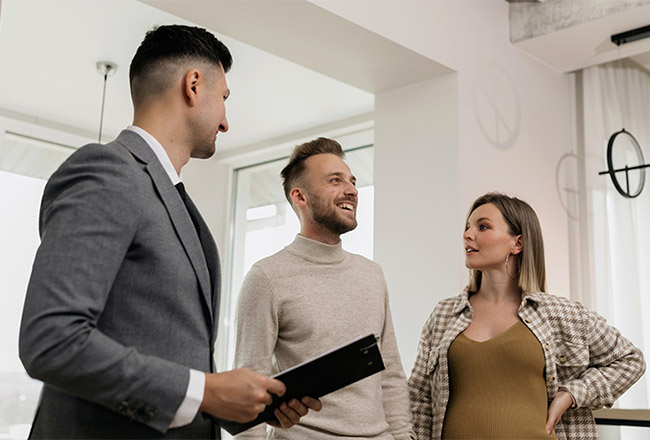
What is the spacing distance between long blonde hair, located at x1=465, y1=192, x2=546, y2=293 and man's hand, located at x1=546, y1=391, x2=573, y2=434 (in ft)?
1.04

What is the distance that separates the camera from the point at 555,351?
79.4 inches

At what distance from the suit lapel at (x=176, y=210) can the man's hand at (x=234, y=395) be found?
146 mm

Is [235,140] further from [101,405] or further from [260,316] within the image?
[101,405]

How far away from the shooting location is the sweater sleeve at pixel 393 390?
1856mm

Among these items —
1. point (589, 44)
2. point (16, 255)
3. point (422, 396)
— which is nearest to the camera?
point (422, 396)

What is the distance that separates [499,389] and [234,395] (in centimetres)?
117

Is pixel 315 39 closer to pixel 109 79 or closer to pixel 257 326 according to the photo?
pixel 257 326

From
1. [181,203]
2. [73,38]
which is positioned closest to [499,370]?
[181,203]

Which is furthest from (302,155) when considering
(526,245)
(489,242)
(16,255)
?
(16,255)

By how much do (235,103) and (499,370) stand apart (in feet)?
9.56

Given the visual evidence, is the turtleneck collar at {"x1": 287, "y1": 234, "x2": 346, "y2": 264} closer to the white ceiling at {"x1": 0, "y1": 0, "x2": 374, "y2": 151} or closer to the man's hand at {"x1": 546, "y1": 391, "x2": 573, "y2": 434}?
the man's hand at {"x1": 546, "y1": 391, "x2": 573, "y2": 434}

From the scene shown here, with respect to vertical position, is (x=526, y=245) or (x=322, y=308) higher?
Result: (x=526, y=245)

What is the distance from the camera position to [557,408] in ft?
6.33

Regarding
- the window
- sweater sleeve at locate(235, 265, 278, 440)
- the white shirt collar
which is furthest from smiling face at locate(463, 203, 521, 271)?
the window
